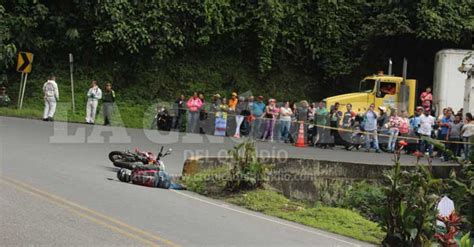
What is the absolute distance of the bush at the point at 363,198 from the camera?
15.4 metres

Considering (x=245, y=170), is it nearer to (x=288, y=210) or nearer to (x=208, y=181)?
(x=208, y=181)

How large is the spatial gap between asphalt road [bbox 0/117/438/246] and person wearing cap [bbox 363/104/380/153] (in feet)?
26.0

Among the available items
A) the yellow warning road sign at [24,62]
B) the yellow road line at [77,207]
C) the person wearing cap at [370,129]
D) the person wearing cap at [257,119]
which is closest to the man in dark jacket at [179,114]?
the person wearing cap at [257,119]

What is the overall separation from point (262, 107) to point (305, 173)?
8511mm

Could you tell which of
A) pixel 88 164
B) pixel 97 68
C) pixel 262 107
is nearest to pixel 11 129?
pixel 88 164

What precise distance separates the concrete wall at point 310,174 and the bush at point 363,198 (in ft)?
0.82

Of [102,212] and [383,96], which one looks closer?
[102,212]

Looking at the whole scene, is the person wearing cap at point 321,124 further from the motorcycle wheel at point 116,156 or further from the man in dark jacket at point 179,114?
the motorcycle wheel at point 116,156

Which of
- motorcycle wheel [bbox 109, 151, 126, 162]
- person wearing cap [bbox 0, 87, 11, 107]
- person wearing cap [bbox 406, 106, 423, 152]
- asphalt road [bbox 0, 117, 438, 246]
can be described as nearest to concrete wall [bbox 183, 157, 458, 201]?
asphalt road [bbox 0, 117, 438, 246]

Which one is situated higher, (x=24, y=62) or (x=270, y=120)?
(x=24, y=62)

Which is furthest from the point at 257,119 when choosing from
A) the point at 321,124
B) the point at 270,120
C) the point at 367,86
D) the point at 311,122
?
the point at 367,86

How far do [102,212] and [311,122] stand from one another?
14336 mm

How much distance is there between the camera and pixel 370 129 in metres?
22.7

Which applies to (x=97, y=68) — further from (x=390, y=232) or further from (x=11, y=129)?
(x=390, y=232)
